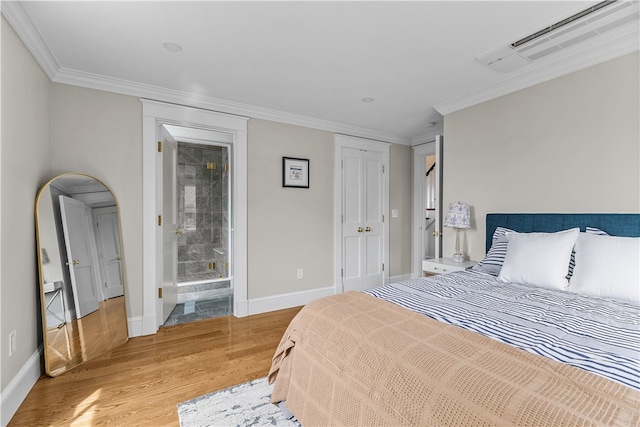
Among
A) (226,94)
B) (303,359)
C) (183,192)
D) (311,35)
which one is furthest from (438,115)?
(183,192)

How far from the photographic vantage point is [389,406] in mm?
1039

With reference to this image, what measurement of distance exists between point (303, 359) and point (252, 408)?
0.60m

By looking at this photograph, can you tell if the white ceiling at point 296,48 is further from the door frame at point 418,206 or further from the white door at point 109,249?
the door frame at point 418,206

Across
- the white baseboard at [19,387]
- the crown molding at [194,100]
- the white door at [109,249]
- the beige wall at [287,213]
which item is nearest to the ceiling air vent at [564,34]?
the crown molding at [194,100]

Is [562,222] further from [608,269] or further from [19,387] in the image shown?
[19,387]

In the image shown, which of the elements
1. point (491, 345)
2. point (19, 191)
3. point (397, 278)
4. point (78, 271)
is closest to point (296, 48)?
point (19, 191)

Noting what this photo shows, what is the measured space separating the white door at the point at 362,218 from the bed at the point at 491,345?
2125mm

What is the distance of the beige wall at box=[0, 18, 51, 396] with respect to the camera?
1.73 m

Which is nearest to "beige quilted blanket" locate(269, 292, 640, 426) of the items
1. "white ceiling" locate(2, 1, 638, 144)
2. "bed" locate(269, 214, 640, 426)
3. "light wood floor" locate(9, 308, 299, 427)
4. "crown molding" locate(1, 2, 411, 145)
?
"bed" locate(269, 214, 640, 426)

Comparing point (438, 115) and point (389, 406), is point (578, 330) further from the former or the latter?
point (438, 115)

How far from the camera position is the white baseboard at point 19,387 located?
1.66m

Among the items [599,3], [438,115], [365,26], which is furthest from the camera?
[438,115]

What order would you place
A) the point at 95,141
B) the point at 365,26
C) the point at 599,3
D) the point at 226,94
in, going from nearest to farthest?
the point at 599,3 → the point at 365,26 → the point at 95,141 → the point at 226,94

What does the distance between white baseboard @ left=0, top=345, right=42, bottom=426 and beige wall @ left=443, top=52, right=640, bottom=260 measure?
367cm
